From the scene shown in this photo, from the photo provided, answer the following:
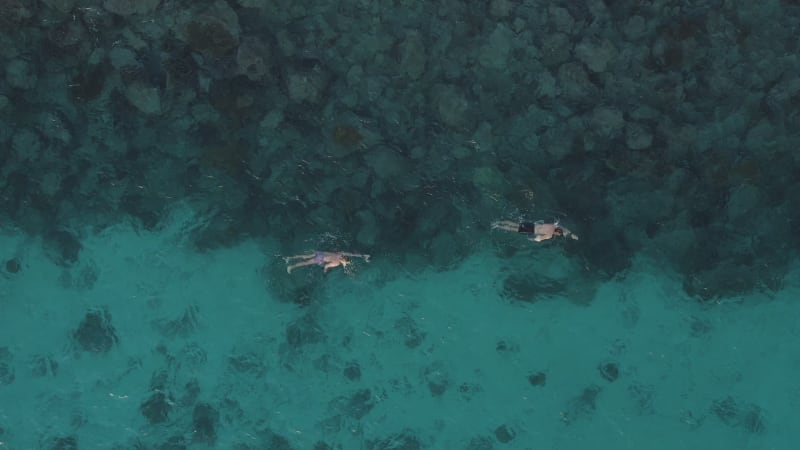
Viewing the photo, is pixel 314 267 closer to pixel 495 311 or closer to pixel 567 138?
pixel 495 311

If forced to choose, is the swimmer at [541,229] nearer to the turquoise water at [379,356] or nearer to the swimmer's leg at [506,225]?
the swimmer's leg at [506,225]

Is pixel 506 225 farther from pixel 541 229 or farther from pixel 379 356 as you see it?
pixel 379 356

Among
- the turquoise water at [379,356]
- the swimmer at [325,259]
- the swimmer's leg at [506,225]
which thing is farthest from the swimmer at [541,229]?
the swimmer at [325,259]

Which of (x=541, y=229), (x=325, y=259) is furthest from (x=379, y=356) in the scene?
(x=541, y=229)

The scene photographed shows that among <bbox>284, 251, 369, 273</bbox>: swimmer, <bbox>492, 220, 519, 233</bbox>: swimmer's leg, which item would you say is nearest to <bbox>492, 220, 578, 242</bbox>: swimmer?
<bbox>492, 220, 519, 233</bbox>: swimmer's leg

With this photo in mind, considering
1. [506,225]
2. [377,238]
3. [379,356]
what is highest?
[506,225]
